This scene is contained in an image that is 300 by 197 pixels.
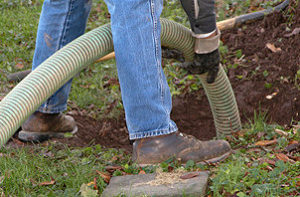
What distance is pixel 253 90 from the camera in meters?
3.75

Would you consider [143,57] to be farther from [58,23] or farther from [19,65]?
[19,65]

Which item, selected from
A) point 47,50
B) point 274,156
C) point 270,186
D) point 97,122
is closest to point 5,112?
point 47,50

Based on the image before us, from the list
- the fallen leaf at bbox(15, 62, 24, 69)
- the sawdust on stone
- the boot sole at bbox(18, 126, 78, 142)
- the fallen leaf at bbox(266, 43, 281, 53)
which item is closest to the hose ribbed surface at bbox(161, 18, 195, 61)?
the sawdust on stone

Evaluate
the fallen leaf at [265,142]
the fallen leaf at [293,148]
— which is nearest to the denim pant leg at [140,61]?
the fallen leaf at [293,148]

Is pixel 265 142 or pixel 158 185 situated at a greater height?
pixel 158 185

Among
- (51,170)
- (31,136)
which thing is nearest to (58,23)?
(31,136)

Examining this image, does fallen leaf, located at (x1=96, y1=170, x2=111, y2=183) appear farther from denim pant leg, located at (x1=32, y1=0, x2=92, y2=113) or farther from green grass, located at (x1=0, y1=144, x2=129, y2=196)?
denim pant leg, located at (x1=32, y1=0, x2=92, y2=113)

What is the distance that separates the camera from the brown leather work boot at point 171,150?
80.4 inches

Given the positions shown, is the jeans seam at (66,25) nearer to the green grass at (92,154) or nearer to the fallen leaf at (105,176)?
the green grass at (92,154)

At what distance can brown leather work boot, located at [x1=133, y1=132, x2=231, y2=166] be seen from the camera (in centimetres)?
204

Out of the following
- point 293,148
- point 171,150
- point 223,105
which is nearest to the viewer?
point 171,150

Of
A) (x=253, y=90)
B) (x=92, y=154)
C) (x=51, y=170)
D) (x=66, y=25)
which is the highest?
(x=66, y=25)

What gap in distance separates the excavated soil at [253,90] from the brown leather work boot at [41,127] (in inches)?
9.1

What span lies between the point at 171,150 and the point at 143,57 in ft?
1.78
